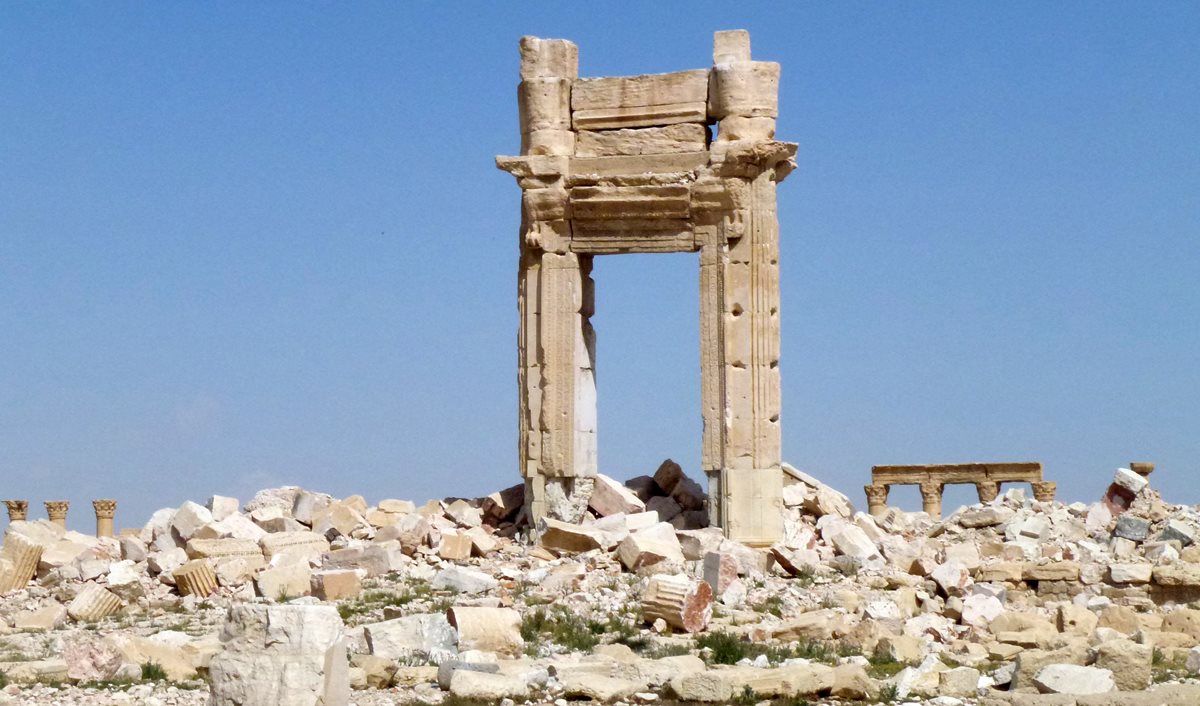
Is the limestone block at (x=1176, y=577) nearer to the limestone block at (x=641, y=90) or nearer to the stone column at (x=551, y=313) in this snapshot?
the stone column at (x=551, y=313)

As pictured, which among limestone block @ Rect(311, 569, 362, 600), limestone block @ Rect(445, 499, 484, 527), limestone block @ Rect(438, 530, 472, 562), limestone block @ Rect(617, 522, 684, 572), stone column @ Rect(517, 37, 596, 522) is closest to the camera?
limestone block @ Rect(311, 569, 362, 600)

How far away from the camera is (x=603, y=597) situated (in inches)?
578

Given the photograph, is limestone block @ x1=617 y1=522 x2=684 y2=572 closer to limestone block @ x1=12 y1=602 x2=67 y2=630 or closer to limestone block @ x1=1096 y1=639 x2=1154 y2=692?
limestone block @ x1=12 y1=602 x2=67 y2=630

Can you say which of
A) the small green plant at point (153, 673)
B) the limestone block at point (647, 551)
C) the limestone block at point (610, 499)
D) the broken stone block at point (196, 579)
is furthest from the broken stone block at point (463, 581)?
the small green plant at point (153, 673)

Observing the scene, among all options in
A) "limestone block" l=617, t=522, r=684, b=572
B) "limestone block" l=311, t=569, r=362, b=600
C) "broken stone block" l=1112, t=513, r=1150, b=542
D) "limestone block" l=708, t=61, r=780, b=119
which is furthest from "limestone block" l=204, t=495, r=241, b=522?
"broken stone block" l=1112, t=513, r=1150, b=542

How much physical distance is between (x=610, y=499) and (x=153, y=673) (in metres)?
8.11

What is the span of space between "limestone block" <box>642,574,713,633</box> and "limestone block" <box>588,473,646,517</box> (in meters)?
5.30

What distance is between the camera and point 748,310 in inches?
709

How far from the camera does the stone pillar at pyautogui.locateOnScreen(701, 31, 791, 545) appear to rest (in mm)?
17906

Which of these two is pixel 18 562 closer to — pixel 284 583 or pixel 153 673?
pixel 284 583

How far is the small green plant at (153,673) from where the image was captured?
11180 mm

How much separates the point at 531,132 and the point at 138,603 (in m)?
6.69

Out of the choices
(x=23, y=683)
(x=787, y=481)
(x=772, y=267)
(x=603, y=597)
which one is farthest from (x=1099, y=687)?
(x=787, y=481)

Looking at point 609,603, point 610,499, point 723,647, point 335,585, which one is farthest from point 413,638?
point 610,499
